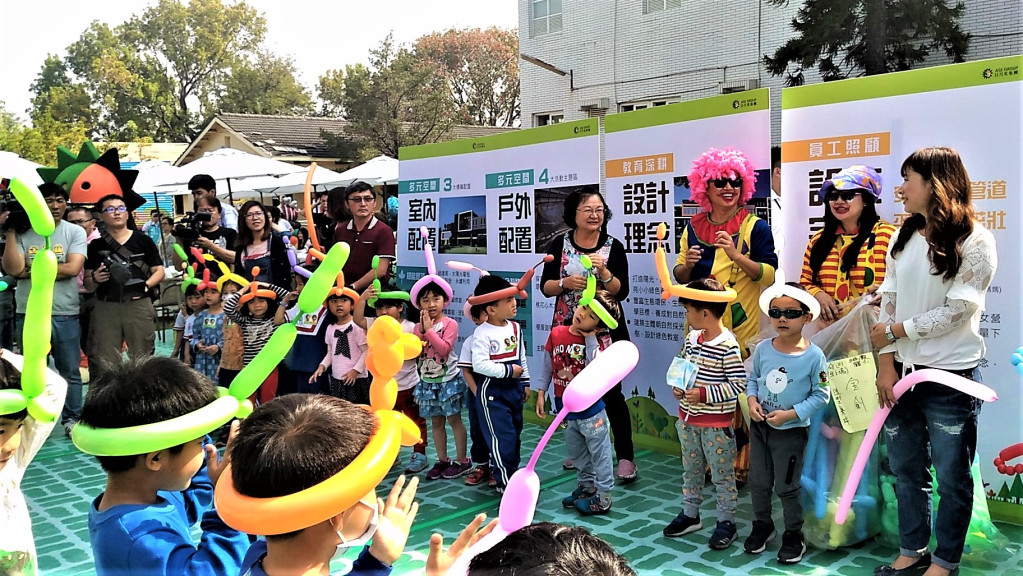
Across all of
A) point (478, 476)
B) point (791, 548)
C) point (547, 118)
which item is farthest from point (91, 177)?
point (547, 118)

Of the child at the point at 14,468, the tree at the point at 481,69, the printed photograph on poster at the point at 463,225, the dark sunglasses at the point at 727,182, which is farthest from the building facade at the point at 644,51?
the tree at the point at 481,69

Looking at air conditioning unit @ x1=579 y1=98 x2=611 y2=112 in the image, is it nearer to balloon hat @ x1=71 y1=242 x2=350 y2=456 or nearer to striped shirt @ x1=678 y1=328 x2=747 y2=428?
striped shirt @ x1=678 y1=328 x2=747 y2=428

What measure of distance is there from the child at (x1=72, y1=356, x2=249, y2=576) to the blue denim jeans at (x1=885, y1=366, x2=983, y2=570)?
255 centimetres

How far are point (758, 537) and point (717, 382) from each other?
70cm

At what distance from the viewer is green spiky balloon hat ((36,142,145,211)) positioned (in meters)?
6.32

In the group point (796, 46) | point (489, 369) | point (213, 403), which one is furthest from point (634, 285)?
point (796, 46)

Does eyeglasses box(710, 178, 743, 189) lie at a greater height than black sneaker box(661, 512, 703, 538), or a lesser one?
greater

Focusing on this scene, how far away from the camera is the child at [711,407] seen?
3.74 meters

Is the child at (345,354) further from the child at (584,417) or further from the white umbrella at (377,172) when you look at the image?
the white umbrella at (377,172)

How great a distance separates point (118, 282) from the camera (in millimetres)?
5898

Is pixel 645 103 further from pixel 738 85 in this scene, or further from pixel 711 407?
pixel 711 407

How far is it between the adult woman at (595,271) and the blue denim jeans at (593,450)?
42 cm

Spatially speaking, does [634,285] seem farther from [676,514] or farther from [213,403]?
[213,403]

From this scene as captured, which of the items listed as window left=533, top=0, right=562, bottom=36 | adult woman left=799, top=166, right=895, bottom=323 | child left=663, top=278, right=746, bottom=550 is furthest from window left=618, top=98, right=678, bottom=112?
child left=663, top=278, right=746, bottom=550
